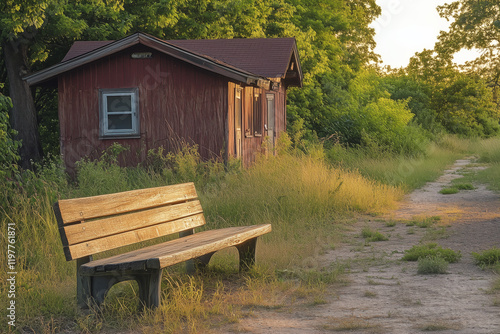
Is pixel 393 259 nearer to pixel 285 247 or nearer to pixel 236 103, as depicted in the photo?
pixel 285 247

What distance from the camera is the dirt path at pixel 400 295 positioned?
4609mm

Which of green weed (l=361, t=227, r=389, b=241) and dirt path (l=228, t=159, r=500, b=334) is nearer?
dirt path (l=228, t=159, r=500, b=334)

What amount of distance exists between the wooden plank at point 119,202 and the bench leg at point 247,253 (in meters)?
0.77

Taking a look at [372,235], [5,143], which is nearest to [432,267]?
[372,235]

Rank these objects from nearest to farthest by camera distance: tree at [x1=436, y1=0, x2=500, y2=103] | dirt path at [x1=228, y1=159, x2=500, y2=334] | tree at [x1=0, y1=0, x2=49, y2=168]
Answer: dirt path at [x1=228, y1=159, x2=500, y2=334], tree at [x1=0, y1=0, x2=49, y2=168], tree at [x1=436, y1=0, x2=500, y2=103]

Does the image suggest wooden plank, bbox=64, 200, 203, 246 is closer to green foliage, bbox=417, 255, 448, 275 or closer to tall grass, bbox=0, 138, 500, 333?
tall grass, bbox=0, 138, 500, 333

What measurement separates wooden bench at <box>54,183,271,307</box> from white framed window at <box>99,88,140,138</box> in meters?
9.39

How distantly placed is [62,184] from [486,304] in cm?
830

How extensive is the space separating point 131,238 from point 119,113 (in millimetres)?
10499

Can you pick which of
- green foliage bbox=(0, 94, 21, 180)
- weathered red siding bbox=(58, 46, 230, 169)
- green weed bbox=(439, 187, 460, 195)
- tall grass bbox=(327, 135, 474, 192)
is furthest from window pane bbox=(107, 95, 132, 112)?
green weed bbox=(439, 187, 460, 195)

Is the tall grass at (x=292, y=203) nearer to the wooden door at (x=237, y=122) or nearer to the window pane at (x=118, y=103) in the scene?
the wooden door at (x=237, y=122)

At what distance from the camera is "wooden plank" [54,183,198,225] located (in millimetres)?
4785

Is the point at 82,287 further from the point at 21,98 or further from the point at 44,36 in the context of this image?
the point at 44,36

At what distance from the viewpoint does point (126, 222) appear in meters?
5.42
